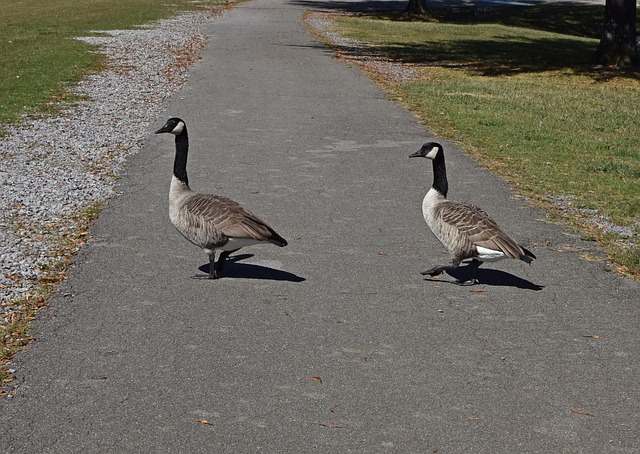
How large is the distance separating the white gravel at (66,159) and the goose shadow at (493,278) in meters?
3.91

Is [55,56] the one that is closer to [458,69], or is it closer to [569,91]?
[458,69]

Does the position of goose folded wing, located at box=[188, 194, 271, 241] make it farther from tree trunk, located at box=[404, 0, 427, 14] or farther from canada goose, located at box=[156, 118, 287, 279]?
tree trunk, located at box=[404, 0, 427, 14]

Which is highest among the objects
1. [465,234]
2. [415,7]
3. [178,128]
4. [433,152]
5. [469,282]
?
[178,128]

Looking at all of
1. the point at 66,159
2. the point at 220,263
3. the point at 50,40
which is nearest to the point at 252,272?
the point at 220,263

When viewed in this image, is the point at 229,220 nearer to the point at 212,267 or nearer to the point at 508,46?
the point at 212,267

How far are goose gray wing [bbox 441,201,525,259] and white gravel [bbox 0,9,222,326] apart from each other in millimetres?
3852

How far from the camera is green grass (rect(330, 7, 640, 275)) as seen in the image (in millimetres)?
13055

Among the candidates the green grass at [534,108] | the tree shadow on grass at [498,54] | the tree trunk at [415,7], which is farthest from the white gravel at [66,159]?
the tree trunk at [415,7]

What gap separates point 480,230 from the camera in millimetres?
8133

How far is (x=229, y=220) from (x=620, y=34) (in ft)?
77.4

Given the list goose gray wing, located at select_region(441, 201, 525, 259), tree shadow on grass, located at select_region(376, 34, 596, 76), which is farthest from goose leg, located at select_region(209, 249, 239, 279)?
tree shadow on grass, located at select_region(376, 34, 596, 76)

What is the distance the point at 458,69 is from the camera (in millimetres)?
28281

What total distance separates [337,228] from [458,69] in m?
19.0

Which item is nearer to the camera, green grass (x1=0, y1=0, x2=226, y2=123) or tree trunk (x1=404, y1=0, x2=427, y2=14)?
green grass (x1=0, y1=0, x2=226, y2=123)
